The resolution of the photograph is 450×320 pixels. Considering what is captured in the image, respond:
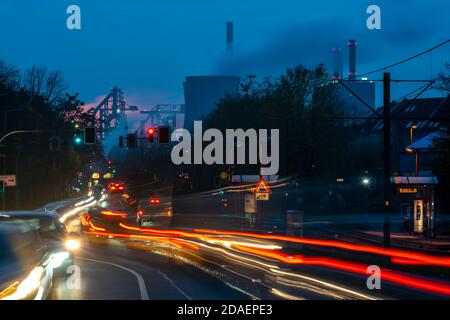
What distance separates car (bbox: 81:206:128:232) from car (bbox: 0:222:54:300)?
23.8 meters

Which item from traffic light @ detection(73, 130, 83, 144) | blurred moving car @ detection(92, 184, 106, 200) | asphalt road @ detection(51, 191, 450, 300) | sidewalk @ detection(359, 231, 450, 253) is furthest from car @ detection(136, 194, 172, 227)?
blurred moving car @ detection(92, 184, 106, 200)

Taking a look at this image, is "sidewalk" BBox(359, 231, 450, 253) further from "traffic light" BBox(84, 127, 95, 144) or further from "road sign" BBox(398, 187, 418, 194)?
"traffic light" BBox(84, 127, 95, 144)

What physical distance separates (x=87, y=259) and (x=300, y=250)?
7.05 m

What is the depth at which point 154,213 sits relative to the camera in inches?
1708

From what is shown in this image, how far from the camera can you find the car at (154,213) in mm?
43031

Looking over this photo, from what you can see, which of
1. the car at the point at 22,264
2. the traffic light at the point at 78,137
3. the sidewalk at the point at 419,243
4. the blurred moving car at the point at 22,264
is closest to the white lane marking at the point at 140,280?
the blurred moving car at the point at 22,264

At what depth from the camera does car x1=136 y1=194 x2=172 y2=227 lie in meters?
43.0

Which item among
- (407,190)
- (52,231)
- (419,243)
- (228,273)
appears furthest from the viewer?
(407,190)

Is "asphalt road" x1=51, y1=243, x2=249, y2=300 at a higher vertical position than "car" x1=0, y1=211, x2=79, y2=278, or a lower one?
lower

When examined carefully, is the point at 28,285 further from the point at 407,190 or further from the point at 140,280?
the point at 407,190

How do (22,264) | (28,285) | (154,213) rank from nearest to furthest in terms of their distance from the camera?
(28,285)
(22,264)
(154,213)

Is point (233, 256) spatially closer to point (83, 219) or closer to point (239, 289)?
point (239, 289)

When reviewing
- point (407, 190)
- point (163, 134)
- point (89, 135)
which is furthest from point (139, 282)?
point (407, 190)

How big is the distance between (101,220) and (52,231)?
2072 cm
